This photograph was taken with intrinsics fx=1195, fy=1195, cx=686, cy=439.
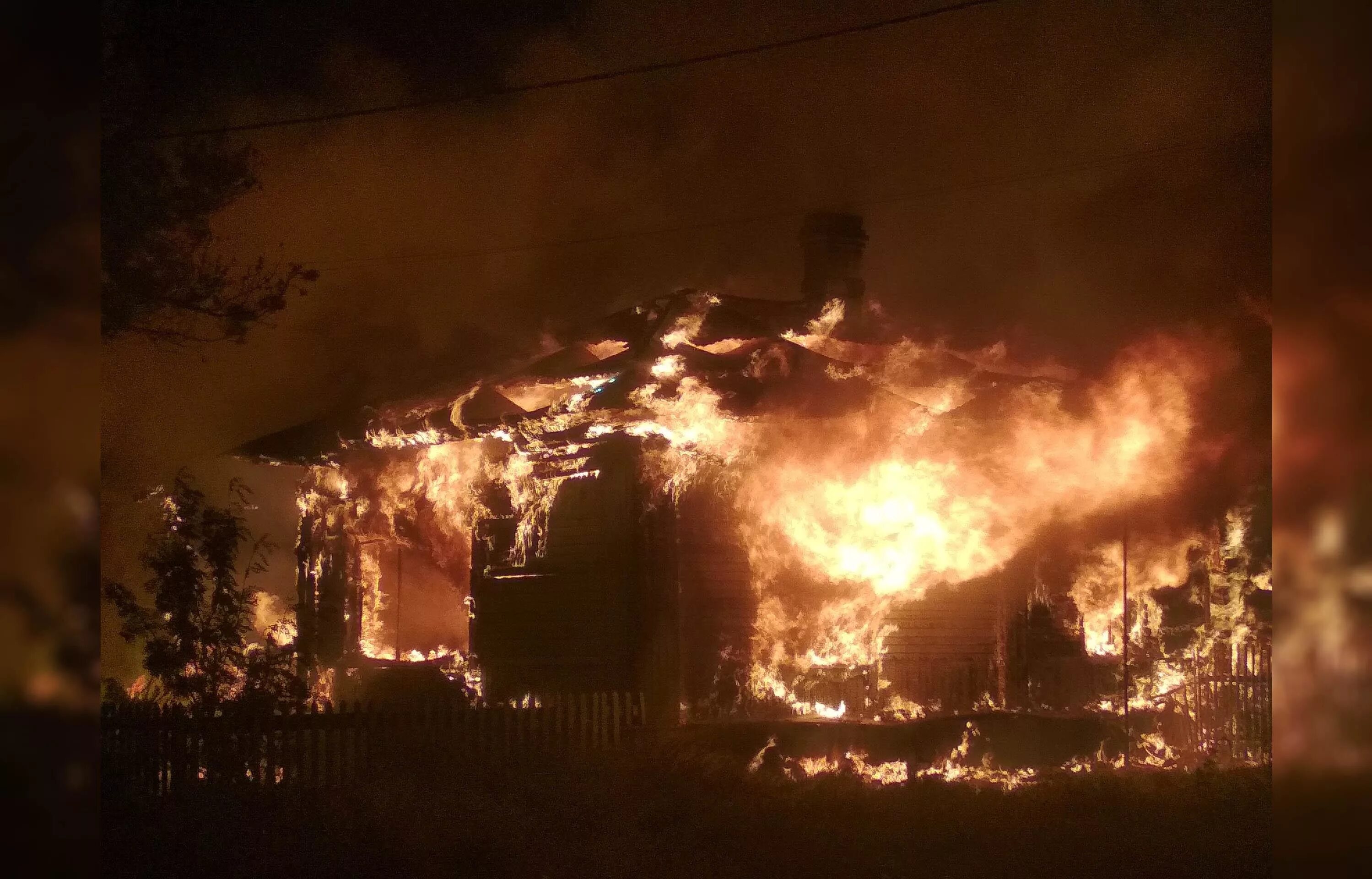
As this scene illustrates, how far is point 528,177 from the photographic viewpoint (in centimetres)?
2811

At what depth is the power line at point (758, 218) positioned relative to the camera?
25.7m

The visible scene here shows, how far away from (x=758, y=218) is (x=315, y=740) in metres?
17.3

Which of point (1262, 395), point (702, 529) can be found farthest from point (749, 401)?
point (1262, 395)

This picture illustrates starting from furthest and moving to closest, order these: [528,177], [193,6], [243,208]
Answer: [528,177] → [243,208] → [193,6]

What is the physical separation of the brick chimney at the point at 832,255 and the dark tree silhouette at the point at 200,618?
9594 mm

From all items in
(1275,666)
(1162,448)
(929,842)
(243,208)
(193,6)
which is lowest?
(929,842)

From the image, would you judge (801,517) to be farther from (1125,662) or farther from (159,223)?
(159,223)

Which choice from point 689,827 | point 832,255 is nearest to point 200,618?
point 689,827

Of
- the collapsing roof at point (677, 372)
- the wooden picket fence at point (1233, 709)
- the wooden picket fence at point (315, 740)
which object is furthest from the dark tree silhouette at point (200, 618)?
the wooden picket fence at point (1233, 709)

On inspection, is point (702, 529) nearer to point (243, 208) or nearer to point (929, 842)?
point (929, 842)

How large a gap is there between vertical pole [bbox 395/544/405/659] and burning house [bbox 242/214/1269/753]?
3610 millimetres

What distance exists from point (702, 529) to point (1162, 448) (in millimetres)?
6764

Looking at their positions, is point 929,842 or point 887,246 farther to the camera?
point 887,246

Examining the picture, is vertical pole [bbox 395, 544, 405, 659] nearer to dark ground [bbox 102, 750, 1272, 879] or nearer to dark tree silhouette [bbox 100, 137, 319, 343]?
dark tree silhouette [bbox 100, 137, 319, 343]
